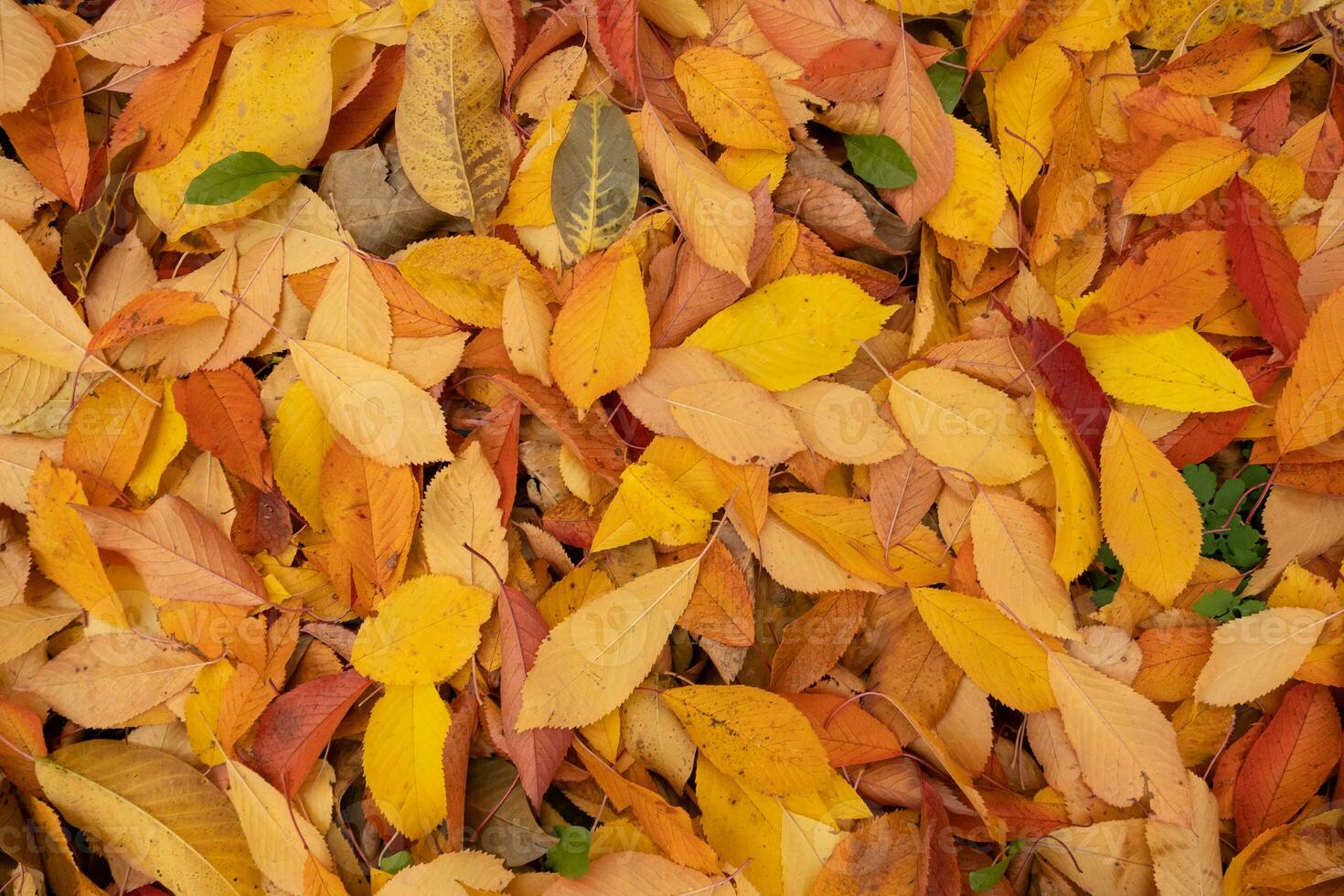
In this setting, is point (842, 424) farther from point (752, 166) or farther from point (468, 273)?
point (468, 273)

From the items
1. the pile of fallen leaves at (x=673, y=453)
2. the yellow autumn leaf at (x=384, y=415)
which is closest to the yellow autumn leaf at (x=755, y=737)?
the pile of fallen leaves at (x=673, y=453)

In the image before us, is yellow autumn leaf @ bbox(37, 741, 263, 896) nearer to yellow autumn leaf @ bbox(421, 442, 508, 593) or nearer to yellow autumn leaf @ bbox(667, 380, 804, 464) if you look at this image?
yellow autumn leaf @ bbox(421, 442, 508, 593)

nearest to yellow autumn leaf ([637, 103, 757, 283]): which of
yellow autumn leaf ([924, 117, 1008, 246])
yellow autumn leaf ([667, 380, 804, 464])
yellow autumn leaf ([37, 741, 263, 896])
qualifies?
yellow autumn leaf ([667, 380, 804, 464])

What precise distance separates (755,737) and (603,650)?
6.6 inches

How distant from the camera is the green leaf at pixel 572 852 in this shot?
0.91 m

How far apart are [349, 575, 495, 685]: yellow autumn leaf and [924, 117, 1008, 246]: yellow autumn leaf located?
60 centimetres

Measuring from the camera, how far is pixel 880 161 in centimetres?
96

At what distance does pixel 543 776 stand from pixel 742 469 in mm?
353

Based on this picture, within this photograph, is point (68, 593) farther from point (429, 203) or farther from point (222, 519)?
point (429, 203)

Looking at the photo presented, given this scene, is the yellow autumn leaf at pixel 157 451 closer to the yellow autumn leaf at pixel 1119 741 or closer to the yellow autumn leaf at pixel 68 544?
the yellow autumn leaf at pixel 68 544

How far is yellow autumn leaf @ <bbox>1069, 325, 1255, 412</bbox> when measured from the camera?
926mm

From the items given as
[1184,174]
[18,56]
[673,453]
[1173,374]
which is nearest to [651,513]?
[673,453]

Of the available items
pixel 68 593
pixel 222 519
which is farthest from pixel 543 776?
pixel 68 593

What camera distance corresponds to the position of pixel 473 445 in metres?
0.93
